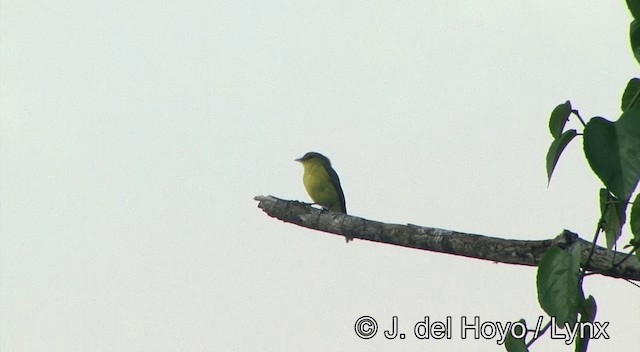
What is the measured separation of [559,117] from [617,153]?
0.35 meters

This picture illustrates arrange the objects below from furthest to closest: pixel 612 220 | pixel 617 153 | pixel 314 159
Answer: pixel 314 159
pixel 612 220
pixel 617 153

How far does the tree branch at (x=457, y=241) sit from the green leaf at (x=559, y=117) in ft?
1.09

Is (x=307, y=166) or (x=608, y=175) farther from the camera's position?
(x=307, y=166)

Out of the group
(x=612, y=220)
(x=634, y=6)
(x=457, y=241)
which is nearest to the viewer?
(x=634, y=6)

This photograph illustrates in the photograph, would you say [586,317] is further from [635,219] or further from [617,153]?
[617,153]

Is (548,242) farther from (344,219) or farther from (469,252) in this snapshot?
(344,219)

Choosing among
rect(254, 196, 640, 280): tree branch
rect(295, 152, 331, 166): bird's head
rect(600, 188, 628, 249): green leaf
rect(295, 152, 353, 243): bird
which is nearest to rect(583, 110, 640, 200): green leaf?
rect(254, 196, 640, 280): tree branch

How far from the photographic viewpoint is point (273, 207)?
5.13 meters

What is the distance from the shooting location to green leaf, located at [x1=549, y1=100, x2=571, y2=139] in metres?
2.05

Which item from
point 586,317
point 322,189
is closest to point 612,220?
point 586,317

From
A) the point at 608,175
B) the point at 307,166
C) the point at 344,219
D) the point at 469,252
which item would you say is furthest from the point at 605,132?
the point at 307,166

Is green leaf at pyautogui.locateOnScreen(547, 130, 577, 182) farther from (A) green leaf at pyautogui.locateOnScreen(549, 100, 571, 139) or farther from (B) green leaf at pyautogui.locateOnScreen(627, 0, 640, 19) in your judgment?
(B) green leaf at pyautogui.locateOnScreen(627, 0, 640, 19)

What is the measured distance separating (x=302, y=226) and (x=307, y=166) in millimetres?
6170

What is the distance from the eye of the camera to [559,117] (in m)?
2.05
